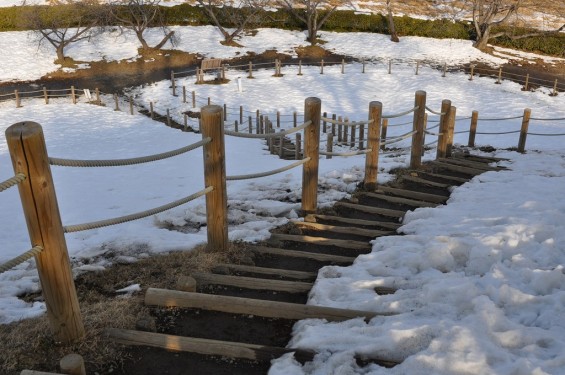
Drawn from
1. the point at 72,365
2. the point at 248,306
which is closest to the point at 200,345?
the point at 248,306

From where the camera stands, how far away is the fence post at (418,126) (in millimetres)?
7312

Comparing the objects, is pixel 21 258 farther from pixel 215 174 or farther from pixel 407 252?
pixel 407 252

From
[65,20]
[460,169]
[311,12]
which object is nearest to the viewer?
[460,169]

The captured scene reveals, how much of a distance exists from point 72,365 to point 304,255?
2.47 m

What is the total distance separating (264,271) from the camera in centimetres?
430

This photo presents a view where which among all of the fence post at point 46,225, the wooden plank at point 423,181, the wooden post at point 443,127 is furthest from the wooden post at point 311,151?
the wooden post at point 443,127

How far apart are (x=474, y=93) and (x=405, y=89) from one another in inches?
128

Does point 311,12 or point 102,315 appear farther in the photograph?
point 311,12

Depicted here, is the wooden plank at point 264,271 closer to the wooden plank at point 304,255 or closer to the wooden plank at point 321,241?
the wooden plank at point 304,255

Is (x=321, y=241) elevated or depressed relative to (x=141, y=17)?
depressed

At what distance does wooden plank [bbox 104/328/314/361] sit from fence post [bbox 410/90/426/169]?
5155mm

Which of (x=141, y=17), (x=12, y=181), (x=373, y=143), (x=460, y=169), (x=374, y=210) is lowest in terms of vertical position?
(x=460, y=169)

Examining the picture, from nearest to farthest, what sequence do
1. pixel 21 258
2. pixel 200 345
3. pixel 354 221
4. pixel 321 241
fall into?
1. pixel 21 258
2. pixel 200 345
3. pixel 321 241
4. pixel 354 221

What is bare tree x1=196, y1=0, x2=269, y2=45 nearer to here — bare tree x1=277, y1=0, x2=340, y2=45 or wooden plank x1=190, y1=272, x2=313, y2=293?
bare tree x1=277, y1=0, x2=340, y2=45
